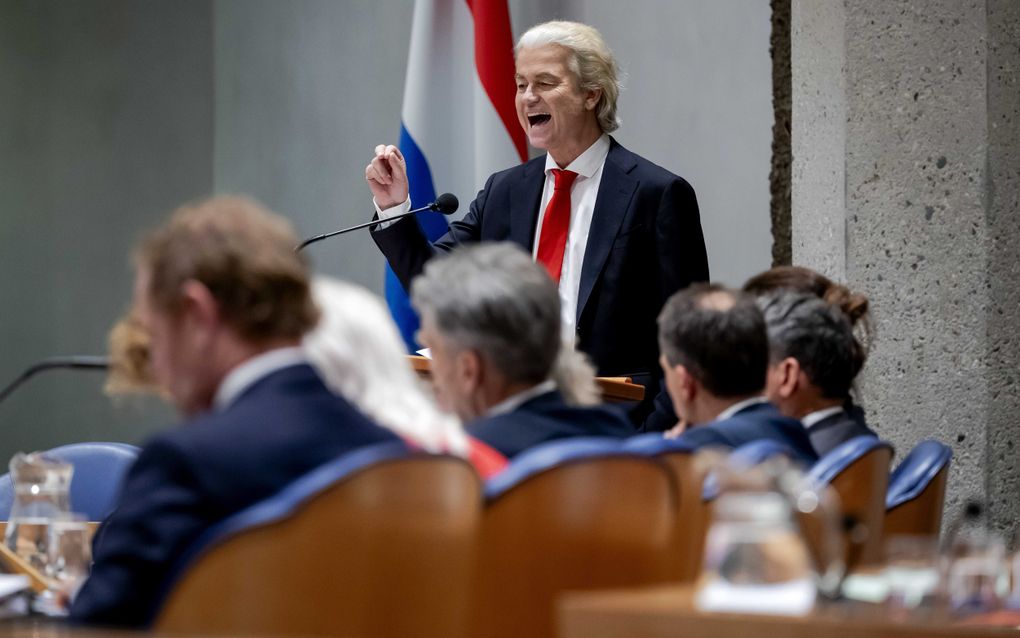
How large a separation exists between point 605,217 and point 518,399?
1830mm

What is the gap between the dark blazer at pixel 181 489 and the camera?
1.51m

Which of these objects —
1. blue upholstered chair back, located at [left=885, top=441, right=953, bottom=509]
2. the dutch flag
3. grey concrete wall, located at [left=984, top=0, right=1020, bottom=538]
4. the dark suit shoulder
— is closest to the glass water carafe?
blue upholstered chair back, located at [left=885, top=441, right=953, bottom=509]

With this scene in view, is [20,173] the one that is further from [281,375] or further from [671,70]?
[281,375]

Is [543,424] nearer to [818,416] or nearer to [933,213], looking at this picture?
[818,416]

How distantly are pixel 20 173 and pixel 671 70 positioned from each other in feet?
11.0

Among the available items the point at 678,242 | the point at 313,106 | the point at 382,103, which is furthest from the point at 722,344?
the point at 313,106

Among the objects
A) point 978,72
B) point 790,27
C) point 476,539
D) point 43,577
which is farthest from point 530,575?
point 790,27

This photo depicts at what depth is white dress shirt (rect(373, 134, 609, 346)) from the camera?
13.4 ft

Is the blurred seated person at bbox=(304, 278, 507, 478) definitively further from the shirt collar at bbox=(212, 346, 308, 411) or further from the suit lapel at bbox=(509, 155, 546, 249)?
the suit lapel at bbox=(509, 155, 546, 249)

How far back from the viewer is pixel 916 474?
9.66 feet

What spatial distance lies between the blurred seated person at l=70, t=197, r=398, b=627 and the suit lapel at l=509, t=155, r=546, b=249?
240 centimetres

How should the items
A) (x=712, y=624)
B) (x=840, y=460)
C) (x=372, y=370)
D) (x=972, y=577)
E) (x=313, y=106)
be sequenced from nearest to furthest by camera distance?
1. (x=712, y=624)
2. (x=972, y=577)
3. (x=372, y=370)
4. (x=840, y=460)
5. (x=313, y=106)

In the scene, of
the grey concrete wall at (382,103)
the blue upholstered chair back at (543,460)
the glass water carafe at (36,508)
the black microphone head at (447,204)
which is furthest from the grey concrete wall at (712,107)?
the blue upholstered chair back at (543,460)

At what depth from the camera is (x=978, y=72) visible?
14.0 feet
